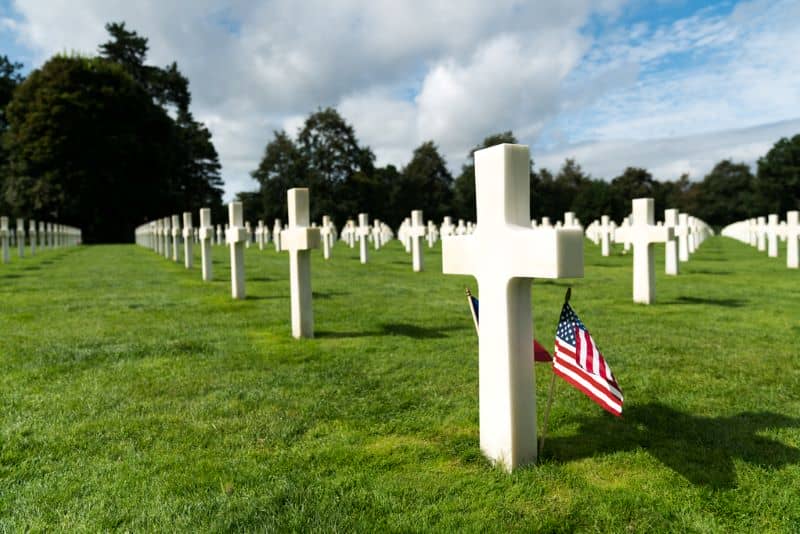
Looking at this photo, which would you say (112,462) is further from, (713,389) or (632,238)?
(632,238)

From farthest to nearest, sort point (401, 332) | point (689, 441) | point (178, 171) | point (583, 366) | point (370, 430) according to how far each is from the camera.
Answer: point (178, 171) → point (401, 332) → point (370, 430) → point (689, 441) → point (583, 366)

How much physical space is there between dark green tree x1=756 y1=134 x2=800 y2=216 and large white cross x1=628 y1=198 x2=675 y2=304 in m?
74.3

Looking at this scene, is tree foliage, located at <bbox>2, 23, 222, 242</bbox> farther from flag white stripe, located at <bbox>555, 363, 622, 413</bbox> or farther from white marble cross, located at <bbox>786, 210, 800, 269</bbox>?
flag white stripe, located at <bbox>555, 363, 622, 413</bbox>

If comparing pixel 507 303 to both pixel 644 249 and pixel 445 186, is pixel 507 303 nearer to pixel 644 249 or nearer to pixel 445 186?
pixel 644 249

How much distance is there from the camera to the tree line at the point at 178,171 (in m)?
38.8

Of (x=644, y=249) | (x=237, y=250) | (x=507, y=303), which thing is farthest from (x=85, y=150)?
(x=507, y=303)

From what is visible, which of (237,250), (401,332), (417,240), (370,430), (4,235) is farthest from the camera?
(4,235)

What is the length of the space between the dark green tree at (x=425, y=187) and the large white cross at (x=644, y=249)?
57.2m

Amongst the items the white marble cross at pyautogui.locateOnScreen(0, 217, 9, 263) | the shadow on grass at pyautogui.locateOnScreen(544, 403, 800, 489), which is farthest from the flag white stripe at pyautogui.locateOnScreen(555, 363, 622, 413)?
the white marble cross at pyautogui.locateOnScreen(0, 217, 9, 263)

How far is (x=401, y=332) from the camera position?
6492mm

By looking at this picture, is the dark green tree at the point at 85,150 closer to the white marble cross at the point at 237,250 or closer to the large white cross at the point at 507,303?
the white marble cross at the point at 237,250

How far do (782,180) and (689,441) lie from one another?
270 ft

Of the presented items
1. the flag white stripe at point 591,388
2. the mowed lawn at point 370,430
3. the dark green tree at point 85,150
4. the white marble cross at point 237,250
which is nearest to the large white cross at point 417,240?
the white marble cross at point 237,250

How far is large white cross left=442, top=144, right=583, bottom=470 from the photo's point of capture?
9.69 ft
